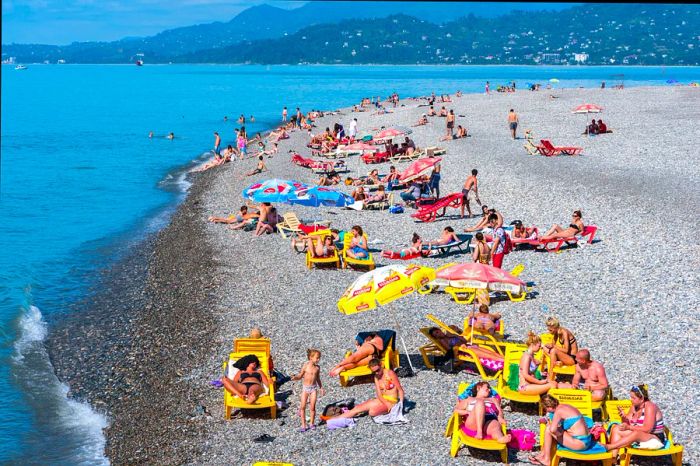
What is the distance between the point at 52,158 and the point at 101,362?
4284 cm

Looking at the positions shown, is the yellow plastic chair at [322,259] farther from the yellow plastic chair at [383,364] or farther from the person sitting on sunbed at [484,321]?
the yellow plastic chair at [383,364]

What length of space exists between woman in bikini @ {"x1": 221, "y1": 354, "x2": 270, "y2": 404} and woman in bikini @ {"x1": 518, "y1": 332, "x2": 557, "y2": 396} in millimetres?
3649

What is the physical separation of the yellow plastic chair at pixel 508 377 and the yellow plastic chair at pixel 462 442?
3.42 feet

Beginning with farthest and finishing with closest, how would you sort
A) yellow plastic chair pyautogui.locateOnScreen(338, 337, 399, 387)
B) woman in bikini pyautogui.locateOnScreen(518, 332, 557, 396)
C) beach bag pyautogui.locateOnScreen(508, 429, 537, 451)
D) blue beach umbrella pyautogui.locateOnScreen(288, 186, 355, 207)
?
blue beach umbrella pyautogui.locateOnScreen(288, 186, 355, 207)
yellow plastic chair pyautogui.locateOnScreen(338, 337, 399, 387)
woman in bikini pyautogui.locateOnScreen(518, 332, 557, 396)
beach bag pyautogui.locateOnScreen(508, 429, 537, 451)

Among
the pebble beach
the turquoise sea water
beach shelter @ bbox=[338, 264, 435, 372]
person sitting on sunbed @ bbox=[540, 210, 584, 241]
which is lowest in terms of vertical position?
the turquoise sea water

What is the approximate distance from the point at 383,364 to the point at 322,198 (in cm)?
1345

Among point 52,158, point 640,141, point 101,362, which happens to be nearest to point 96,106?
point 52,158

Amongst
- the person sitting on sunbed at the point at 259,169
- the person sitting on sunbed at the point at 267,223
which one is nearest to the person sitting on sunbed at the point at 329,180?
the person sitting on sunbed at the point at 259,169

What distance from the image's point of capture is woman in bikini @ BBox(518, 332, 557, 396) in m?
9.70

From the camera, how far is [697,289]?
14086 mm

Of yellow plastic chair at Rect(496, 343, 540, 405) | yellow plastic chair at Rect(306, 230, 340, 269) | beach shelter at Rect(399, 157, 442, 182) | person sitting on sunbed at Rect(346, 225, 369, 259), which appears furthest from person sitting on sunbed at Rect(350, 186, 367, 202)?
yellow plastic chair at Rect(496, 343, 540, 405)

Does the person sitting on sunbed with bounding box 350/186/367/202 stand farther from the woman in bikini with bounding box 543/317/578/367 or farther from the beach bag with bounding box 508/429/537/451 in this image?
the beach bag with bounding box 508/429/537/451

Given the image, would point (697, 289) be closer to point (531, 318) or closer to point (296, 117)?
point (531, 318)

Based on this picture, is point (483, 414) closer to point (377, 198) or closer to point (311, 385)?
point (311, 385)
